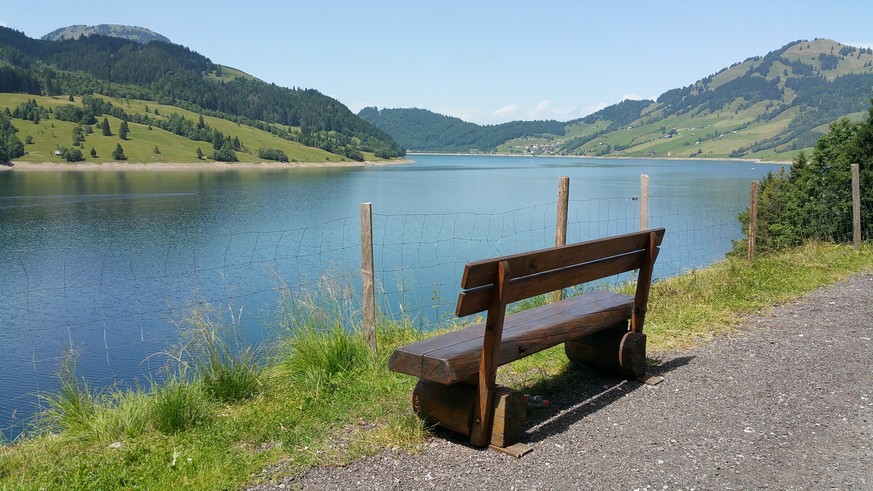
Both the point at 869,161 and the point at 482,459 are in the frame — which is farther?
the point at 869,161

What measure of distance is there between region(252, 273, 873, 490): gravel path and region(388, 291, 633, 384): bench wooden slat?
0.55m

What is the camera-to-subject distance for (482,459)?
→ 14.0ft

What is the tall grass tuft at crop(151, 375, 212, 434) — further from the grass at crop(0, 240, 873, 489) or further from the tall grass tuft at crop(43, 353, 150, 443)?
the tall grass tuft at crop(43, 353, 150, 443)

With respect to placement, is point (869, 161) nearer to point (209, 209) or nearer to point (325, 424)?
point (325, 424)

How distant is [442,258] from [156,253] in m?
14.2

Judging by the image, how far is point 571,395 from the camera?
18.1ft

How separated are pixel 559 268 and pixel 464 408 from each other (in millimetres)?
1223

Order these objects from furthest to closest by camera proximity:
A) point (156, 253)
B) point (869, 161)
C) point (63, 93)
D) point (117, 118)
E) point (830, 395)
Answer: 1. point (63, 93)
2. point (117, 118)
3. point (156, 253)
4. point (869, 161)
5. point (830, 395)

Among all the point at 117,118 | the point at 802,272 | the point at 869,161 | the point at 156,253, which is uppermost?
the point at 117,118

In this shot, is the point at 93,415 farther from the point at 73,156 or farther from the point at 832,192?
the point at 73,156

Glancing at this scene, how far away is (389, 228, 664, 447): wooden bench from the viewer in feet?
13.8

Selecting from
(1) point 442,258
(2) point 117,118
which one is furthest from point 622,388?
(2) point 117,118

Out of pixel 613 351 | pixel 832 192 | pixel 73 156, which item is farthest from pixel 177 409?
pixel 73 156

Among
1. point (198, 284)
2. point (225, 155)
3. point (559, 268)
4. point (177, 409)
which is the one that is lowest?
point (198, 284)
